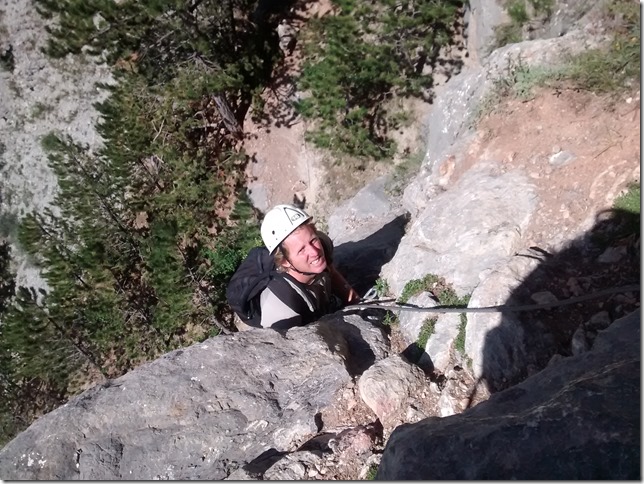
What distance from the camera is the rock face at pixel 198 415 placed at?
5090 mm

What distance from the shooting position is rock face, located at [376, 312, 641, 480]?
8.19ft

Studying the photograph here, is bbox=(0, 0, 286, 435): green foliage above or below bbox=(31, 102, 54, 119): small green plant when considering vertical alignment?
below

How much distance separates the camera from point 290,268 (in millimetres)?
5469

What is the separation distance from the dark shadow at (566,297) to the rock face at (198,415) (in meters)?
1.67

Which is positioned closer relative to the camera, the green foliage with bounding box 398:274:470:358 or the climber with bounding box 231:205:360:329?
the green foliage with bounding box 398:274:470:358

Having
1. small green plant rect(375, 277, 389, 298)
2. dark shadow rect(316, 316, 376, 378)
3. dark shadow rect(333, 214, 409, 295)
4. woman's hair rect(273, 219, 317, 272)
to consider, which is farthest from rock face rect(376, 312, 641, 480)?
dark shadow rect(333, 214, 409, 295)

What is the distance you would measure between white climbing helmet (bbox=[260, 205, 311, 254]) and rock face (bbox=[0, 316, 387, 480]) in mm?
1067

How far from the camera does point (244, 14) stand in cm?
1478

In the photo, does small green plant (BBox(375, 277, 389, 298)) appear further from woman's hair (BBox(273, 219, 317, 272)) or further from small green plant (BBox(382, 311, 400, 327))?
woman's hair (BBox(273, 219, 317, 272))

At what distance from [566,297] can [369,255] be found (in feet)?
13.9

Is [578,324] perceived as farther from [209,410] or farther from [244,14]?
[244,14]

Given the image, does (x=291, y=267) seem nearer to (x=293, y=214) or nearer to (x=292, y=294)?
(x=292, y=294)

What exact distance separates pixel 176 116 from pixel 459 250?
36.4 ft

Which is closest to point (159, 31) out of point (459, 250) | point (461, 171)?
point (461, 171)
